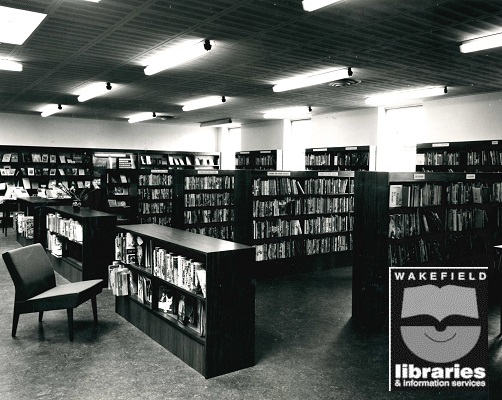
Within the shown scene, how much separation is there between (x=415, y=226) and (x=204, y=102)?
665 centimetres

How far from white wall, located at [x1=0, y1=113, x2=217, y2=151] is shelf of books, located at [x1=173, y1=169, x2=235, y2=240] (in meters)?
7.36

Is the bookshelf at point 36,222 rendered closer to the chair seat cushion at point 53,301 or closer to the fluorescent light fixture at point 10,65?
the fluorescent light fixture at point 10,65

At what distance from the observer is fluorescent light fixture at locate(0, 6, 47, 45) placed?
475cm

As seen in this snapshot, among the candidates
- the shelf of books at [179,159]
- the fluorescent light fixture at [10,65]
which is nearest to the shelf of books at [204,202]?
the fluorescent light fixture at [10,65]

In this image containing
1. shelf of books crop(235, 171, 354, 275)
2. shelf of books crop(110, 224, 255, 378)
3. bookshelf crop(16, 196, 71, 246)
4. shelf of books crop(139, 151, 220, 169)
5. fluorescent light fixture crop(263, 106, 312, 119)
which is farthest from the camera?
shelf of books crop(139, 151, 220, 169)

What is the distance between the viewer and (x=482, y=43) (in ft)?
18.5

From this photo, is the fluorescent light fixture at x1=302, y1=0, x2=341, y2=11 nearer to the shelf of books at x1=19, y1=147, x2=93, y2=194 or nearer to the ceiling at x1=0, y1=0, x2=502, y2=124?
the ceiling at x1=0, y1=0, x2=502, y2=124

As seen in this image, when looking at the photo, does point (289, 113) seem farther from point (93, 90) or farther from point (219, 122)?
point (93, 90)

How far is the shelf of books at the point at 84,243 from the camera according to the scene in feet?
21.5

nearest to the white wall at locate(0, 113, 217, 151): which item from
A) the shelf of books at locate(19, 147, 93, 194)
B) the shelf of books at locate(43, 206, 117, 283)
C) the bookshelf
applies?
the shelf of books at locate(19, 147, 93, 194)

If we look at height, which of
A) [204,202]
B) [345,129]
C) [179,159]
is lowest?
[204,202]

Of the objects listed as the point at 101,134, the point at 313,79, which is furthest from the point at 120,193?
the point at 313,79

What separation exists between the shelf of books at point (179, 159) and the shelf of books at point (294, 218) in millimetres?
8453

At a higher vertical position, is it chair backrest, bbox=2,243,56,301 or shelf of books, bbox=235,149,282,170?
shelf of books, bbox=235,149,282,170
